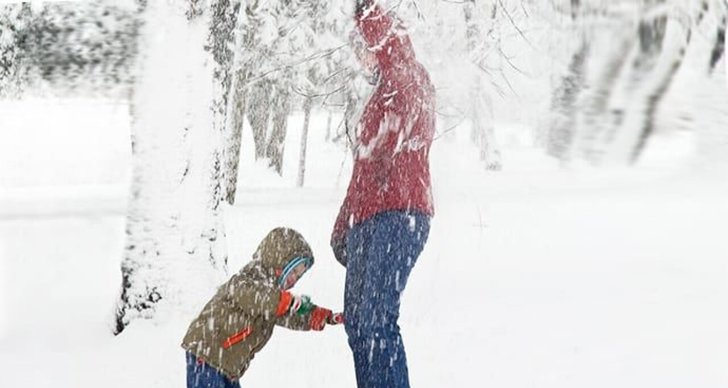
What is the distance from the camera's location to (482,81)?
26.6 ft

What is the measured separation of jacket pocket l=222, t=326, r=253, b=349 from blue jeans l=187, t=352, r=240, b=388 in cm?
10

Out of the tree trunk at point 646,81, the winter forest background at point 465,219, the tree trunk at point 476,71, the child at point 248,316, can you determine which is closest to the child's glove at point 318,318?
the child at point 248,316

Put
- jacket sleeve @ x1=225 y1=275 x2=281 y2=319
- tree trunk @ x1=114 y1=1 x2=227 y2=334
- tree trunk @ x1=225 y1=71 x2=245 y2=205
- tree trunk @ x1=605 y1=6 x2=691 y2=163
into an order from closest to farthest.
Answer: tree trunk @ x1=605 y1=6 x2=691 y2=163
jacket sleeve @ x1=225 y1=275 x2=281 y2=319
tree trunk @ x1=114 y1=1 x2=227 y2=334
tree trunk @ x1=225 y1=71 x2=245 y2=205

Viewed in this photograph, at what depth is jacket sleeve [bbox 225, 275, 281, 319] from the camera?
124 inches

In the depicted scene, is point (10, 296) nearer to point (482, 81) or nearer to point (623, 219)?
point (482, 81)

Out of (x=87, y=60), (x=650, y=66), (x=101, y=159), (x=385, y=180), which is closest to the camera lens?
(x=650, y=66)

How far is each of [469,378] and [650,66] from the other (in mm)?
3905

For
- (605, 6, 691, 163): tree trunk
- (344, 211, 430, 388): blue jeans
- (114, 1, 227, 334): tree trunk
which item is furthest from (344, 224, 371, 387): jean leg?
(114, 1, 227, 334): tree trunk

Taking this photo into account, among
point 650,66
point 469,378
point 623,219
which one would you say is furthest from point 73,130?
point 650,66

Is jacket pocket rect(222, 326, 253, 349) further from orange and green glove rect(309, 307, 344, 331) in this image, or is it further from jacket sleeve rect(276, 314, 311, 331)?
orange and green glove rect(309, 307, 344, 331)

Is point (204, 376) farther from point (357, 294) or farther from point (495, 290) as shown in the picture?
point (495, 290)

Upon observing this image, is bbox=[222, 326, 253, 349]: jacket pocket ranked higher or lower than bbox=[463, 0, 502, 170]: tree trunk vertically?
lower

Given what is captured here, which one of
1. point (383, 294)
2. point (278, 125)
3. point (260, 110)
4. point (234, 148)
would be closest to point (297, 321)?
point (383, 294)

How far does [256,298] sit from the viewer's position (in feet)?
10.4
